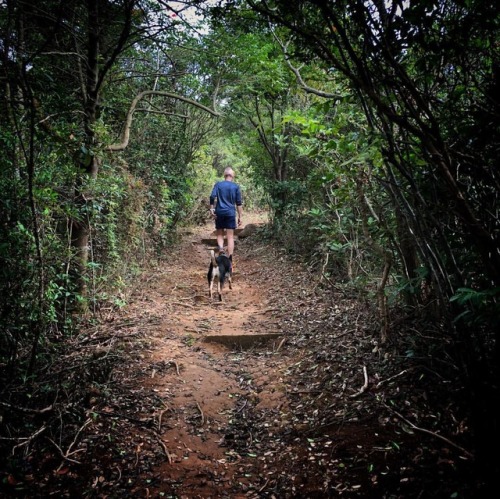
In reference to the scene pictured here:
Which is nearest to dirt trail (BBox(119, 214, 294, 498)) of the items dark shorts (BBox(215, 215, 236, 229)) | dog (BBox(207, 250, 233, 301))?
dog (BBox(207, 250, 233, 301))

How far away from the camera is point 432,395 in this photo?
9.29 ft

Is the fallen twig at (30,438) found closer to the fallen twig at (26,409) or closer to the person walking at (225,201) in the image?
the fallen twig at (26,409)

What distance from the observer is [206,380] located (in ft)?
13.5

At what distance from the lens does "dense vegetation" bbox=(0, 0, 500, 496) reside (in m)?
2.00

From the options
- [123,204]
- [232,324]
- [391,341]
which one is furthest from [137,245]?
[391,341]

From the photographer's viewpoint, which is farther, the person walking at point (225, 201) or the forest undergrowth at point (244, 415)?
the person walking at point (225, 201)

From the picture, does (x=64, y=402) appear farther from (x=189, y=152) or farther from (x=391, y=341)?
(x=189, y=152)

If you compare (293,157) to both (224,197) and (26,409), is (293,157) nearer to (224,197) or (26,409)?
(224,197)

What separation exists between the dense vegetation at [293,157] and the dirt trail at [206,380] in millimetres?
1031

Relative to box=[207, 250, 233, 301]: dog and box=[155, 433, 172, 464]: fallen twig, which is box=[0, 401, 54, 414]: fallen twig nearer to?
box=[155, 433, 172, 464]: fallen twig

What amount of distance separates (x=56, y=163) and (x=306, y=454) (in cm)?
410

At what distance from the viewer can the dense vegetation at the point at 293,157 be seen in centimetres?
200

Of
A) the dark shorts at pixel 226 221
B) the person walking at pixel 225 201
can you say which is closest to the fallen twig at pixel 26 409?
the person walking at pixel 225 201

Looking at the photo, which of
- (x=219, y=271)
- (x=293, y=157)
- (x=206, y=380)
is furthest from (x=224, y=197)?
(x=206, y=380)
